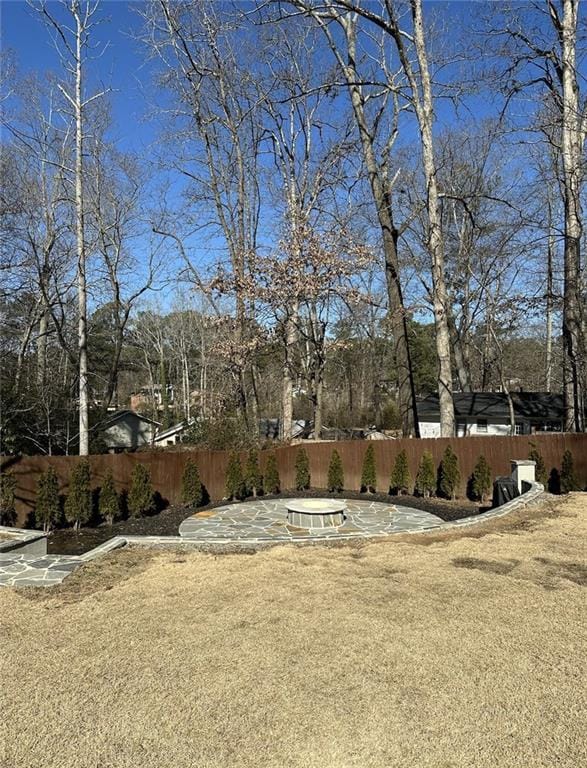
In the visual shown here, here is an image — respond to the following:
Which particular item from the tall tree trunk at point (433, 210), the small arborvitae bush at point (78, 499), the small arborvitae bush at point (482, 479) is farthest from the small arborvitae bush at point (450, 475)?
the small arborvitae bush at point (78, 499)

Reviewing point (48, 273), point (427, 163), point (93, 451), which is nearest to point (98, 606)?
point (93, 451)

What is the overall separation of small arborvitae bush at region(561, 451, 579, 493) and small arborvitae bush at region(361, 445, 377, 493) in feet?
11.6

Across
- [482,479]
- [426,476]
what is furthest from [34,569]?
[482,479]

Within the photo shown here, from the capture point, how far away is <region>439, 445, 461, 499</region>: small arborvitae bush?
1027cm

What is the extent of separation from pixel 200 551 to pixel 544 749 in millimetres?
4170

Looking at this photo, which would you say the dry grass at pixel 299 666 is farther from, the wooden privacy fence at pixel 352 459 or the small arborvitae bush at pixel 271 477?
the small arborvitae bush at pixel 271 477

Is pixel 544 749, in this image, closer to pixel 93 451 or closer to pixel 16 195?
pixel 93 451

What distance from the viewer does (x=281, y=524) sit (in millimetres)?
7723

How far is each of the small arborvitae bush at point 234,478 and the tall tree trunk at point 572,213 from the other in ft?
30.3

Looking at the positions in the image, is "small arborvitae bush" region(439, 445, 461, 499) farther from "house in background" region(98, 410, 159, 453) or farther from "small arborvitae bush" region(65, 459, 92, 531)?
"house in background" region(98, 410, 159, 453)

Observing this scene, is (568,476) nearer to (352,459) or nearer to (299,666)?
(352,459)

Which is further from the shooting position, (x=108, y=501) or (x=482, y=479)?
(x=482, y=479)

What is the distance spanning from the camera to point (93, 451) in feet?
45.9

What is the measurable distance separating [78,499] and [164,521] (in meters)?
1.37
